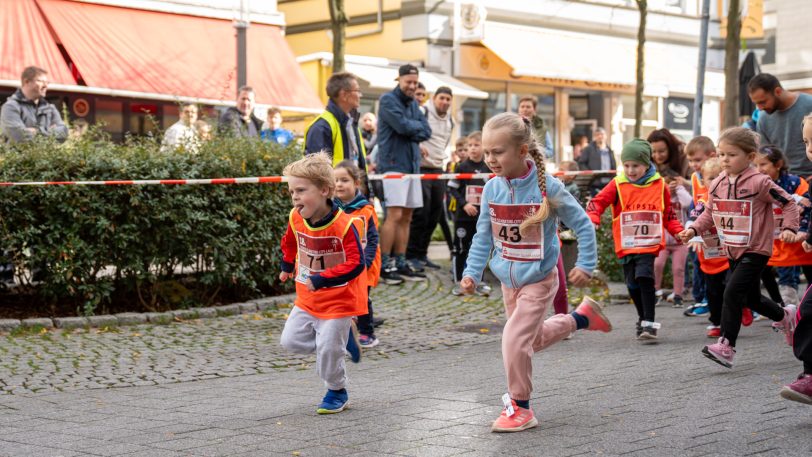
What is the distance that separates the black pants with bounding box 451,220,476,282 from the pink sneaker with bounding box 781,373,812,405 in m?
7.08

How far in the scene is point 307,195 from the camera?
21.6 ft

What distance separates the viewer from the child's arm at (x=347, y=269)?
259 inches

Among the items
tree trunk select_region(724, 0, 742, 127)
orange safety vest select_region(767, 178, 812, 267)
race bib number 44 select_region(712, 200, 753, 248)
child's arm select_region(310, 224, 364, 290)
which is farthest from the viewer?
tree trunk select_region(724, 0, 742, 127)

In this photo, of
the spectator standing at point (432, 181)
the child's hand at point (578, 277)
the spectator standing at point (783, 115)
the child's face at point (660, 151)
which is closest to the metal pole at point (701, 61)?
the spectator standing at point (432, 181)

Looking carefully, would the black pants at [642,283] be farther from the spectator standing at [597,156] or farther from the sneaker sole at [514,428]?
the spectator standing at [597,156]

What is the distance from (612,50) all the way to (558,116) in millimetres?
2534

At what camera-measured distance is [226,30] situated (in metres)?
25.1

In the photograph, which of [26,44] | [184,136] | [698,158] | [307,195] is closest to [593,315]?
[307,195]

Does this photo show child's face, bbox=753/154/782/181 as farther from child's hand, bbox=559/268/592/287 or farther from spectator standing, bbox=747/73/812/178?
child's hand, bbox=559/268/592/287

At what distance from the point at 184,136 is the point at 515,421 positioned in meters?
6.55

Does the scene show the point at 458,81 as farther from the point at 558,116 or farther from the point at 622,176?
the point at 622,176

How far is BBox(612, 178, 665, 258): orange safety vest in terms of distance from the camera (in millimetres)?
9539

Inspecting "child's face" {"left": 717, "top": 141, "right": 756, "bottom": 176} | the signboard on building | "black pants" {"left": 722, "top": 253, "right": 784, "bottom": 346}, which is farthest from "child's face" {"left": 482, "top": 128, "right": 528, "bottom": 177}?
the signboard on building

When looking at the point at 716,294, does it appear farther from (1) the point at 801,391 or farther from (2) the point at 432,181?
(2) the point at 432,181
